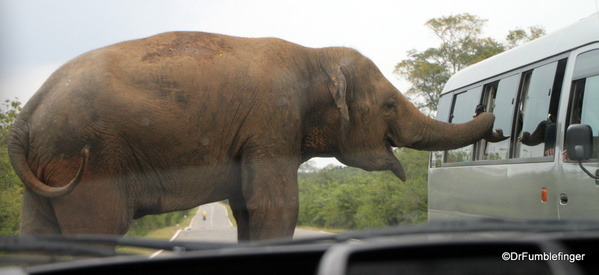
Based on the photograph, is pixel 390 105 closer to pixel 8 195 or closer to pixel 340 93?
pixel 340 93

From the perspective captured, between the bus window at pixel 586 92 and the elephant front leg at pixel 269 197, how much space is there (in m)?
2.62

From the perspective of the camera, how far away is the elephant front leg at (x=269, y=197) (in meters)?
5.25

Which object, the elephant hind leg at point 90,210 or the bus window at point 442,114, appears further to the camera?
the bus window at point 442,114

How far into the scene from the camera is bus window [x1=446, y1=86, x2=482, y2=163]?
808cm

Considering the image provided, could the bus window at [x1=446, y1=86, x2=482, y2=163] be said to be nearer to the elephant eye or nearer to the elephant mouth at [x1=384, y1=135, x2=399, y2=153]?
the elephant mouth at [x1=384, y1=135, x2=399, y2=153]

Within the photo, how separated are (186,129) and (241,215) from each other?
1203mm

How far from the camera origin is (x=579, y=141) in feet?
16.3

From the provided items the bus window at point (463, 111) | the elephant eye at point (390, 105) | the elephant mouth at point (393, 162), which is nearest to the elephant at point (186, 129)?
the elephant eye at point (390, 105)

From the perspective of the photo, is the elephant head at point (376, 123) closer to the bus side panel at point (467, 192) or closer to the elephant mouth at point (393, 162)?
the elephant mouth at point (393, 162)

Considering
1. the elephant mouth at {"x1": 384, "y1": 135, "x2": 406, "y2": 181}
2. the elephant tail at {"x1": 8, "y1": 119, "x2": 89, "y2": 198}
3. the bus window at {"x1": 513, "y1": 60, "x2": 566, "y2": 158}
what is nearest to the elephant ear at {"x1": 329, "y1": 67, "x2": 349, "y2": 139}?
the elephant mouth at {"x1": 384, "y1": 135, "x2": 406, "y2": 181}

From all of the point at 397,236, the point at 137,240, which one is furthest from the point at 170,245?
the point at 397,236

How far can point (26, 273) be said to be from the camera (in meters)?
1.42

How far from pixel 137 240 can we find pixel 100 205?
9.72 ft

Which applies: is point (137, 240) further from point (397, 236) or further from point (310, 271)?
point (397, 236)
